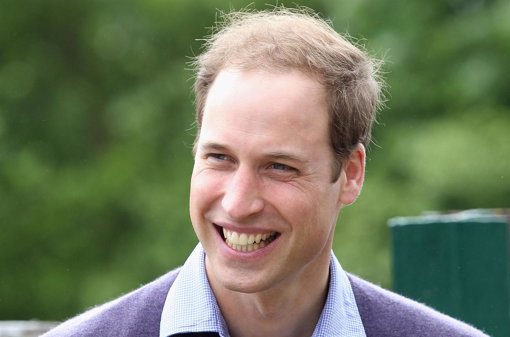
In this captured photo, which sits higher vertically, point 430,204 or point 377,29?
point 377,29

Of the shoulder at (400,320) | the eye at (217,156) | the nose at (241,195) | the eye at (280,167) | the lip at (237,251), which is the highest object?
the eye at (217,156)

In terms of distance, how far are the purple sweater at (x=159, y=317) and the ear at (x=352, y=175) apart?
0.27 m

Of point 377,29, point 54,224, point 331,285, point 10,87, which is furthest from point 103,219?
point 331,285

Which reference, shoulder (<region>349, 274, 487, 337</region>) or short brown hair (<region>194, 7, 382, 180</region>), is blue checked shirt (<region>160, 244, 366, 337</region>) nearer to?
shoulder (<region>349, 274, 487, 337</region>)

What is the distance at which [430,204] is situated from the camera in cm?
1120

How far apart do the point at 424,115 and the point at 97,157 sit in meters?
4.48

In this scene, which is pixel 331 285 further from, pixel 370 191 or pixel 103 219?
pixel 103 219

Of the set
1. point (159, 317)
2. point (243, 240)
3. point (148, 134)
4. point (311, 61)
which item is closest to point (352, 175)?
point (311, 61)

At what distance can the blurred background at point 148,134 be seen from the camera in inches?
448

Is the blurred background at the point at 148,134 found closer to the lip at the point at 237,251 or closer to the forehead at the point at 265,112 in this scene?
the forehead at the point at 265,112

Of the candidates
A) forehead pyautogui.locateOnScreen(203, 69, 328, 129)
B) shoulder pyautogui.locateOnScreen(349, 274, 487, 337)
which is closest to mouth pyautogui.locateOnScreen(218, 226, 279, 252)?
forehead pyautogui.locateOnScreen(203, 69, 328, 129)

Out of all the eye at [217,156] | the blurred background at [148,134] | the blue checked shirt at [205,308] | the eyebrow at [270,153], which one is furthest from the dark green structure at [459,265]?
the blurred background at [148,134]

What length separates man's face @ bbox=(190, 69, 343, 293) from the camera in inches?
130

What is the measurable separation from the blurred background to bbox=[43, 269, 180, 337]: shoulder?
757 cm
